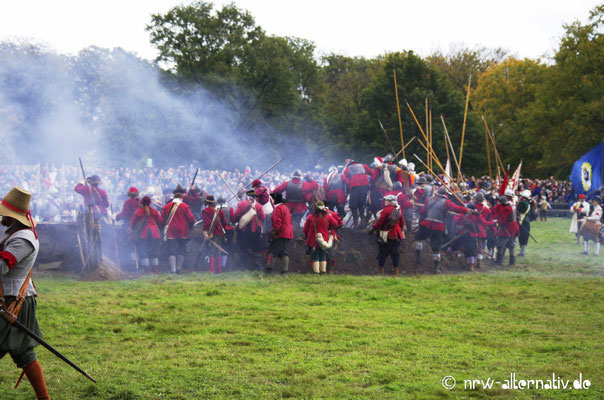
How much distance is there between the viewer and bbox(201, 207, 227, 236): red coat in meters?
15.7

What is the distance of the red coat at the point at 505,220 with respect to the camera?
58.3 ft

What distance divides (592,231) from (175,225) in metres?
13.4

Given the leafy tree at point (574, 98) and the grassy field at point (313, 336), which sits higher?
the leafy tree at point (574, 98)

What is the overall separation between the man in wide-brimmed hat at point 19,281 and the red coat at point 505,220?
46.4ft

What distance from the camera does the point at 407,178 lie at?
18.0 metres

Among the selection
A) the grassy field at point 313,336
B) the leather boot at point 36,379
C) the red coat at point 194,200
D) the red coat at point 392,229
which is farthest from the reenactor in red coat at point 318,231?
the leather boot at point 36,379

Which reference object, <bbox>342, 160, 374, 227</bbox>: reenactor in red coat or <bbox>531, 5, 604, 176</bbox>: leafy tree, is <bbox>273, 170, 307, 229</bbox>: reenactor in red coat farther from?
<bbox>531, 5, 604, 176</bbox>: leafy tree

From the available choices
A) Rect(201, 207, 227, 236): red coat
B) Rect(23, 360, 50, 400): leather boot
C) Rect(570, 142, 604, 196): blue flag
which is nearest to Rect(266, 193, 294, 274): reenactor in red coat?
Rect(201, 207, 227, 236): red coat

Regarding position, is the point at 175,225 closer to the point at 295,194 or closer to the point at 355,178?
the point at 295,194

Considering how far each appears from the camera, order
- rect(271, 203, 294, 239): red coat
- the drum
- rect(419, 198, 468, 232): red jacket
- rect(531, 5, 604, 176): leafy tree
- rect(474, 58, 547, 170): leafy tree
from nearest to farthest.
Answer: rect(271, 203, 294, 239): red coat
rect(419, 198, 468, 232): red jacket
the drum
rect(531, 5, 604, 176): leafy tree
rect(474, 58, 547, 170): leafy tree

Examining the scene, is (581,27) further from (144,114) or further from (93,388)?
(93,388)

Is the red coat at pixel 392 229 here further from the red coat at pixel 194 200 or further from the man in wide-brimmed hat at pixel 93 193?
the man in wide-brimmed hat at pixel 93 193

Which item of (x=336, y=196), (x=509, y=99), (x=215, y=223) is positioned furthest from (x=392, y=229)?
(x=509, y=99)

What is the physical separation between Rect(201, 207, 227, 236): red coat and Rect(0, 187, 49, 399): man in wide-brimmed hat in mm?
9560
